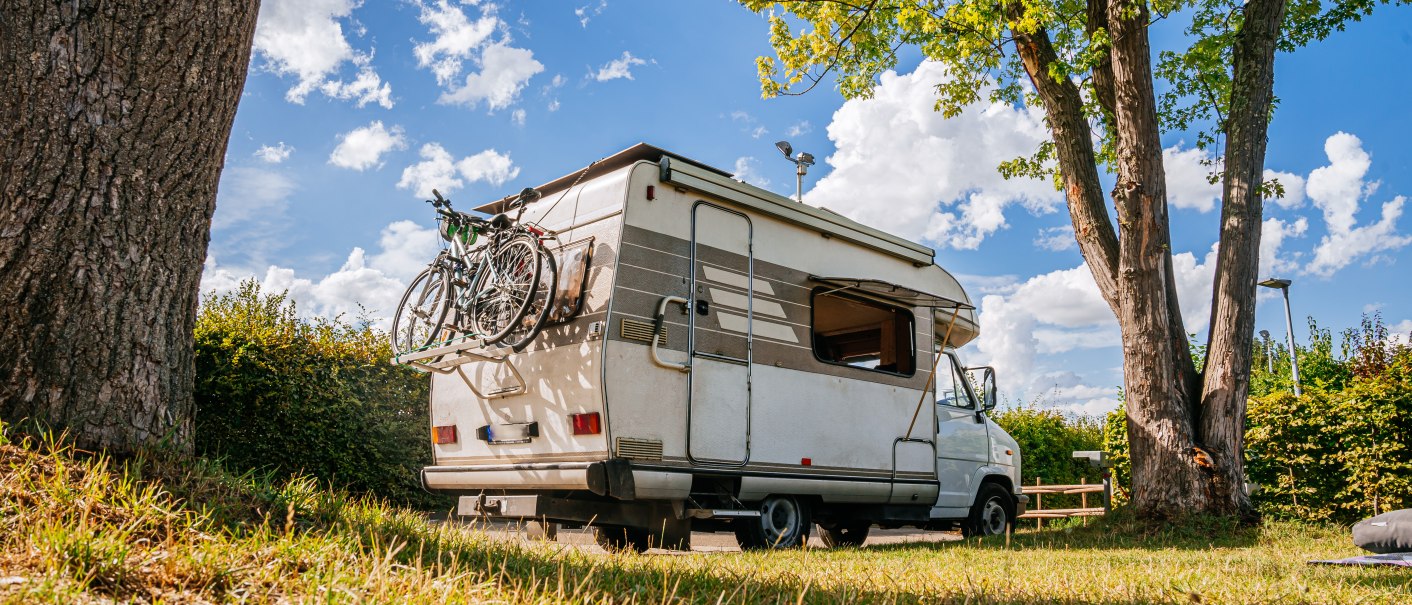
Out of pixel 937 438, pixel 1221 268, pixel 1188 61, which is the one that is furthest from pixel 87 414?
pixel 1188 61

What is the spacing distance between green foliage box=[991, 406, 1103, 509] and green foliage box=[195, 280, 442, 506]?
9.37 metres

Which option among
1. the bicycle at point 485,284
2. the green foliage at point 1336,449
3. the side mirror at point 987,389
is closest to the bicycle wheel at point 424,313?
the bicycle at point 485,284

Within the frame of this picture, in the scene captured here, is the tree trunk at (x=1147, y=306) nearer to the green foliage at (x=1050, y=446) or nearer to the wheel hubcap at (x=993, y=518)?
the wheel hubcap at (x=993, y=518)

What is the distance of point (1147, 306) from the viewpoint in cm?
930

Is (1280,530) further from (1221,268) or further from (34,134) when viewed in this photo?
(34,134)

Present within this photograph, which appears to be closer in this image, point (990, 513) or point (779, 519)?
point (779, 519)

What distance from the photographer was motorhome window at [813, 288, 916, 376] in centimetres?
811

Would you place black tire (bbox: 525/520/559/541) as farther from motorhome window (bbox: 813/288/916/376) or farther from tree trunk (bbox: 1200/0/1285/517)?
tree trunk (bbox: 1200/0/1285/517)

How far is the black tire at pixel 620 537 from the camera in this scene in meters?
7.23

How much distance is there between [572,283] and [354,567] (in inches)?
141

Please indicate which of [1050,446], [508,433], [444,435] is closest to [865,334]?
[508,433]

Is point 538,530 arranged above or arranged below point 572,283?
below

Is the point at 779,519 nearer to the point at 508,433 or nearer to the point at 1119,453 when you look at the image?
the point at 508,433

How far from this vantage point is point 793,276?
749 centimetres
